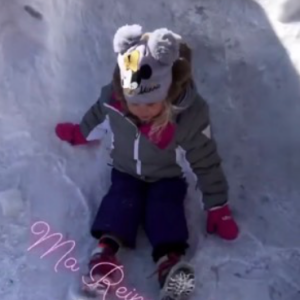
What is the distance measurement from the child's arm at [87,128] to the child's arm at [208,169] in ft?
0.68

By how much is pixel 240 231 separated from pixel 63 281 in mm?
408

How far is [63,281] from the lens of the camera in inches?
79.0

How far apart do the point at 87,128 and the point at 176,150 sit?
0.23 metres

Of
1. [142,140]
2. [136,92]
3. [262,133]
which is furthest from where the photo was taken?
[262,133]

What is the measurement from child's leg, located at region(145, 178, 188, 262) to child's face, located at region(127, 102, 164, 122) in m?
0.19

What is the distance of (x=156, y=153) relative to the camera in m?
2.06

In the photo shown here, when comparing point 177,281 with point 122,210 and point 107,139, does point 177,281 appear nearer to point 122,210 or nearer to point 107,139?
point 122,210

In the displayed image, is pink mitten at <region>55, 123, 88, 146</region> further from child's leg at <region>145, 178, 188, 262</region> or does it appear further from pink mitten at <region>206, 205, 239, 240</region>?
pink mitten at <region>206, 205, 239, 240</region>

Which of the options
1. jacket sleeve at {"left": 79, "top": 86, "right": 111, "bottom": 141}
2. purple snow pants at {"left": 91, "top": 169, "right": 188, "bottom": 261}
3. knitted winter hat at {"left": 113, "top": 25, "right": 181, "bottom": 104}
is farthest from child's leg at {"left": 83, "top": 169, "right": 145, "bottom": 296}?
knitted winter hat at {"left": 113, "top": 25, "right": 181, "bottom": 104}

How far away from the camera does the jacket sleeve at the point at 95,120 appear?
6.91 feet

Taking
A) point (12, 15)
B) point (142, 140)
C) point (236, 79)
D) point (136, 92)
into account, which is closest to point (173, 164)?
point (142, 140)

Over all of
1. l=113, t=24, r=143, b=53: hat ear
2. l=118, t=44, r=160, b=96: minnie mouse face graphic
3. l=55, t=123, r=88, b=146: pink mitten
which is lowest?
l=55, t=123, r=88, b=146: pink mitten

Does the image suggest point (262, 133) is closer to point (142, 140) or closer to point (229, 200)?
point (229, 200)

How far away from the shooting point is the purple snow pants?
80.4 inches
